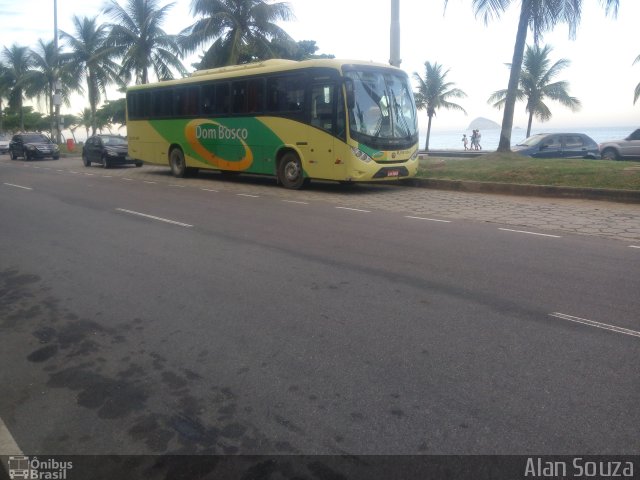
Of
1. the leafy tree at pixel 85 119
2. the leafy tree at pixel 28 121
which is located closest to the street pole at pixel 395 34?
the leafy tree at pixel 85 119

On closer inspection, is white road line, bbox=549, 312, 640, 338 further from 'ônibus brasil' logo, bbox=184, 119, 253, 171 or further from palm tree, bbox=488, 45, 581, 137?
palm tree, bbox=488, 45, 581, 137

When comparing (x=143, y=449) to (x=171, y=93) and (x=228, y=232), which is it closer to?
(x=228, y=232)

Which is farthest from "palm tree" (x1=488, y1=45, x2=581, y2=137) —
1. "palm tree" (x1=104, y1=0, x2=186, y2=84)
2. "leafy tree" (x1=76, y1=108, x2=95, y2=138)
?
"leafy tree" (x1=76, y1=108, x2=95, y2=138)

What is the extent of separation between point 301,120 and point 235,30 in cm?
1718

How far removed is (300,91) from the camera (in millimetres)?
15344

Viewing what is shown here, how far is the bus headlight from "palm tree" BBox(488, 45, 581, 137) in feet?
104

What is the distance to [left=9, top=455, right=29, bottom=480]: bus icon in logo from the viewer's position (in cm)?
302

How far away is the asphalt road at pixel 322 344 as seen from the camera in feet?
10.7

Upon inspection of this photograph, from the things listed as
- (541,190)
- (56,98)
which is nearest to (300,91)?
(541,190)

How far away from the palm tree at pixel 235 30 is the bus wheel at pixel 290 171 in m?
15.3

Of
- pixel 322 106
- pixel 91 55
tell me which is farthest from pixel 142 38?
pixel 322 106

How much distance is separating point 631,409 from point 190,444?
258cm

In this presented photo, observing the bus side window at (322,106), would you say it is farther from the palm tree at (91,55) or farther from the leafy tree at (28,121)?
the leafy tree at (28,121)

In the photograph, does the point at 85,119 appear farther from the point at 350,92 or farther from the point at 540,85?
the point at 350,92
